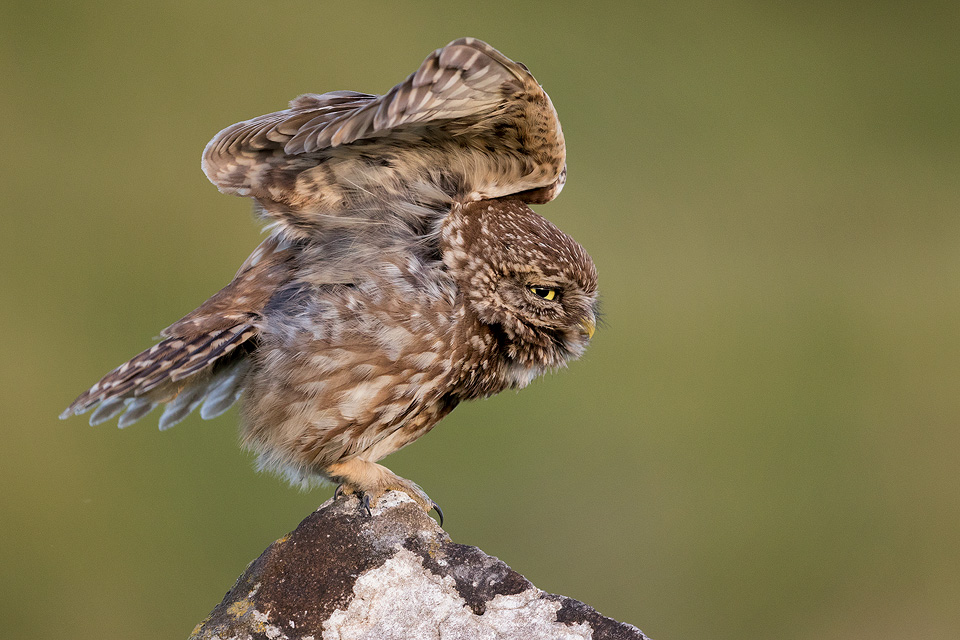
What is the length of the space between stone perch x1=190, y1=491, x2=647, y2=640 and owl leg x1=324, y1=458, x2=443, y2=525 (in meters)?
0.22

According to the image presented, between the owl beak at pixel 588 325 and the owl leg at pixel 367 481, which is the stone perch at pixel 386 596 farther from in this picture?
the owl beak at pixel 588 325

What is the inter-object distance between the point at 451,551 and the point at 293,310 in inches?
32.7

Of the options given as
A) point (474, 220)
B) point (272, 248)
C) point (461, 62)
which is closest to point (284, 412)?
point (272, 248)

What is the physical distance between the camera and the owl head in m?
2.63

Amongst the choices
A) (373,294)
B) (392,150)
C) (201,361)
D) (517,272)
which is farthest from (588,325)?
(201,361)

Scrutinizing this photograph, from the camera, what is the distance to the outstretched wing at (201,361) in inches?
96.5

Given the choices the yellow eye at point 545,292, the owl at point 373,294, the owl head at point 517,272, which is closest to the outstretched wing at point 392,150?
the owl at point 373,294

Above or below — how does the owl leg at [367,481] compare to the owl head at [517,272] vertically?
below

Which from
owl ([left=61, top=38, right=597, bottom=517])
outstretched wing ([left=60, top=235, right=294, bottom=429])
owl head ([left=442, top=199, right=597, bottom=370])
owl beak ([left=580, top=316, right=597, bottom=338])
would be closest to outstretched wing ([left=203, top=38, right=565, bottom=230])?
owl ([left=61, top=38, right=597, bottom=517])

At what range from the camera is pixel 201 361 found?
2.46 metres

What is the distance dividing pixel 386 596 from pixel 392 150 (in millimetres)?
1206

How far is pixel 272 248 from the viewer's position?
287 centimetres

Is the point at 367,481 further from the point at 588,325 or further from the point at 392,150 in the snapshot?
the point at 392,150

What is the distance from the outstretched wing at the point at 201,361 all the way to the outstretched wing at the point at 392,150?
209 mm
